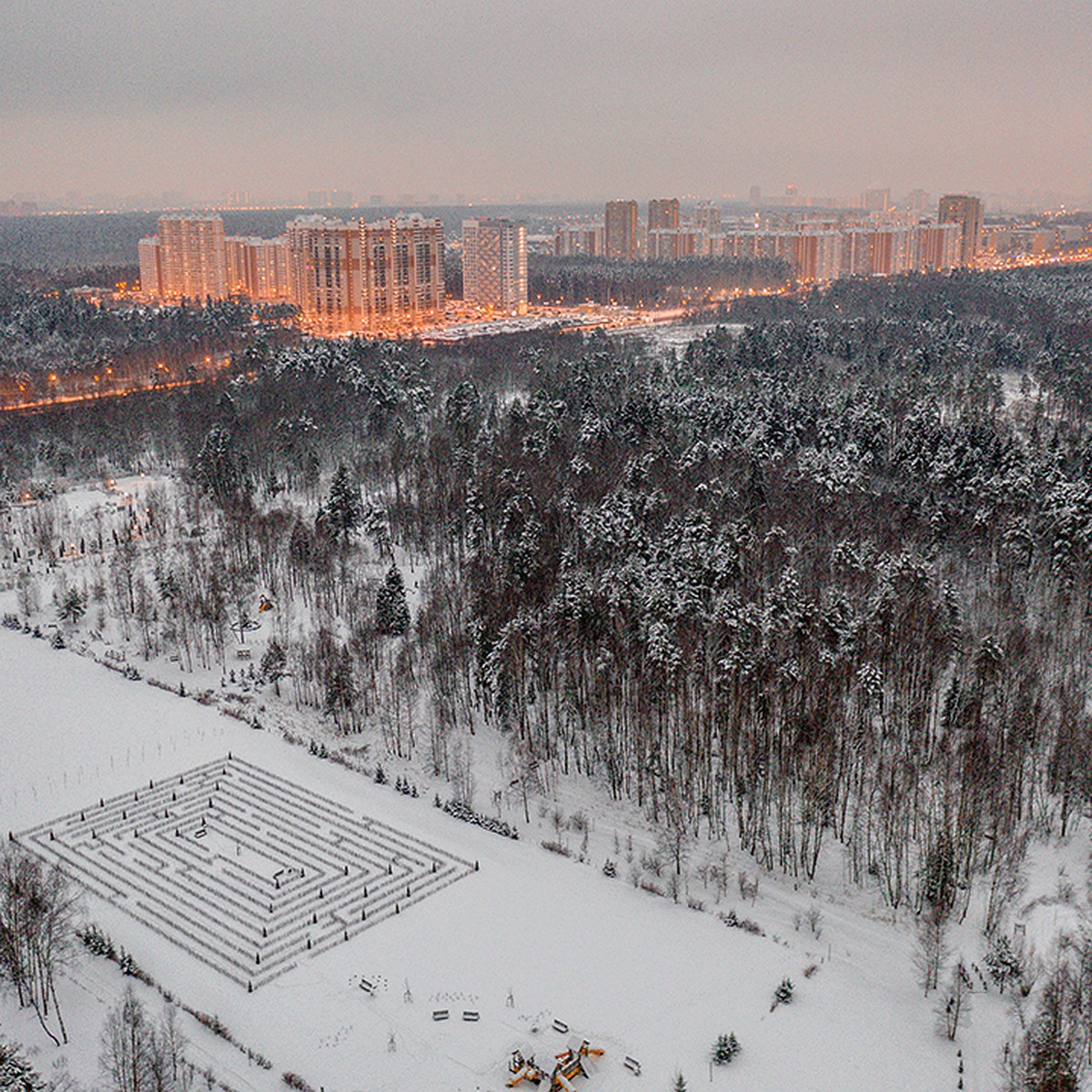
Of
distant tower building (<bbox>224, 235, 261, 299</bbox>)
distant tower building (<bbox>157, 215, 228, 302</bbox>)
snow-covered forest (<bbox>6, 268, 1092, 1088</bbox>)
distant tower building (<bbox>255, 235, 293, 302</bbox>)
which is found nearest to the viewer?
snow-covered forest (<bbox>6, 268, 1092, 1088</bbox>)

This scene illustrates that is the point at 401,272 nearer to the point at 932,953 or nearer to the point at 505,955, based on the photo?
the point at 505,955

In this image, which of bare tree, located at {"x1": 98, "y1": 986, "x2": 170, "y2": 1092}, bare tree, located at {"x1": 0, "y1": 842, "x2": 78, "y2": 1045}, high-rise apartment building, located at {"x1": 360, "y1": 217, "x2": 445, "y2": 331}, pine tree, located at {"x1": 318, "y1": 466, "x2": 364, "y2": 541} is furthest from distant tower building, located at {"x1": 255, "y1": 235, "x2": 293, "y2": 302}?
bare tree, located at {"x1": 98, "y1": 986, "x2": 170, "y2": 1092}

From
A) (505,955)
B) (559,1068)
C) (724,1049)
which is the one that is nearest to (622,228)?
(505,955)

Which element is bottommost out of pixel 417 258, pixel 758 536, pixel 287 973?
pixel 287 973

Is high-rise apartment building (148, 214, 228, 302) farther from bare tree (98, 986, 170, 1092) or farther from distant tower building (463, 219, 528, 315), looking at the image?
bare tree (98, 986, 170, 1092)

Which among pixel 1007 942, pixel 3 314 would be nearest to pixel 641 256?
pixel 3 314

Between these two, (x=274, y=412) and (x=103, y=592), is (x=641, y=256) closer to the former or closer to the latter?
(x=274, y=412)

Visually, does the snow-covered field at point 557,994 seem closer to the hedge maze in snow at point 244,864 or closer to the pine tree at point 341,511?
the hedge maze in snow at point 244,864
